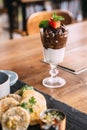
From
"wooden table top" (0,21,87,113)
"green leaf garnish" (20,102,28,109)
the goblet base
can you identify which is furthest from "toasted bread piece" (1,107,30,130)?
the goblet base

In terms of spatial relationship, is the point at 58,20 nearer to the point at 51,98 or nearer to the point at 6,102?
the point at 51,98

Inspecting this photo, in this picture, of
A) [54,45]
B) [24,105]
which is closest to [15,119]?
[24,105]

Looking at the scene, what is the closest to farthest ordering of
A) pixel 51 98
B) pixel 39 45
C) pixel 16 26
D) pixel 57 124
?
1. pixel 57 124
2. pixel 51 98
3. pixel 39 45
4. pixel 16 26

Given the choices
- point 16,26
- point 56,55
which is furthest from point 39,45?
point 16,26

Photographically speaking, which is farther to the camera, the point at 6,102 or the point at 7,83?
the point at 7,83

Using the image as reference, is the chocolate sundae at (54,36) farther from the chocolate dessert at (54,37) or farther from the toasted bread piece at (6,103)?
the toasted bread piece at (6,103)

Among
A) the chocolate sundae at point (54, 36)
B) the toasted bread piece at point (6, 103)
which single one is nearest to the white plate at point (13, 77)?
the chocolate sundae at point (54, 36)

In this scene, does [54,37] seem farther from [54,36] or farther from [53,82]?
[53,82]
